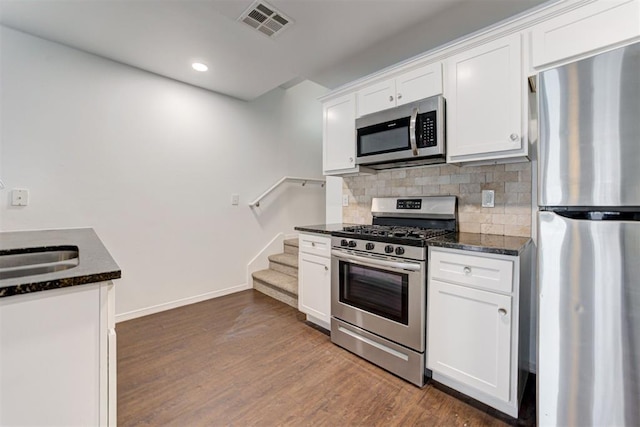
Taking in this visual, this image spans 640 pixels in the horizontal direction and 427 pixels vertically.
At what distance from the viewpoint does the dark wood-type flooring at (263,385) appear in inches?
59.2

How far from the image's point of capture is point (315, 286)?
2469mm

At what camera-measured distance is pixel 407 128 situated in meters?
2.09

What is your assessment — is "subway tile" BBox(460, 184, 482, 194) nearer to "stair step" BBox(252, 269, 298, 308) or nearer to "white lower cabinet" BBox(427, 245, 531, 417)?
"white lower cabinet" BBox(427, 245, 531, 417)

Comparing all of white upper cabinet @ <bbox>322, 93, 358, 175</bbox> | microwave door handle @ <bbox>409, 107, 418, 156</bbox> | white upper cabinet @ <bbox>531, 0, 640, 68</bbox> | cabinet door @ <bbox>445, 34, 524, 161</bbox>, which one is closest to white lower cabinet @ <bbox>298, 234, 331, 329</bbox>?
white upper cabinet @ <bbox>322, 93, 358, 175</bbox>

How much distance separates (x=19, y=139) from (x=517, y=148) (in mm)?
3562

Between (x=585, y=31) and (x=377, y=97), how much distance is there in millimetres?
1264

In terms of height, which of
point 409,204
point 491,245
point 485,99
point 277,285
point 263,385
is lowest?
point 263,385

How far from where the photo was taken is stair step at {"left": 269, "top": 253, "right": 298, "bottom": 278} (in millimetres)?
3467

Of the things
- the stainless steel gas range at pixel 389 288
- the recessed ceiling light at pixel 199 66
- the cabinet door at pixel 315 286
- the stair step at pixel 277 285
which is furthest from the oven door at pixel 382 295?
the recessed ceiling light at pixel 199 66

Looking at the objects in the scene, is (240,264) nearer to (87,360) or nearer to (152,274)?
(152,274)

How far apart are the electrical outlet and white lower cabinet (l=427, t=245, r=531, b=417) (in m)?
0.49

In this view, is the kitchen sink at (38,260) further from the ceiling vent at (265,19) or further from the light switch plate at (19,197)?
the ceiling vent at (265,19)

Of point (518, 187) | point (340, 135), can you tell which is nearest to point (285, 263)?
point (340, 135)

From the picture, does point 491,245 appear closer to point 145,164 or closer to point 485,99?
point 485,99
